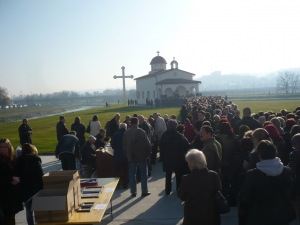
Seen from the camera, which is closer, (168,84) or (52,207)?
(52,207)

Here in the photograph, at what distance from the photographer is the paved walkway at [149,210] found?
6.40 m

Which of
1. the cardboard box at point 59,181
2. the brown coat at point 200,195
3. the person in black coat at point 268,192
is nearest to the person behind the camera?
the person in black coat at point 268,192

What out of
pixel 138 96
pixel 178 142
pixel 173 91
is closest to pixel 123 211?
pixel 178 142

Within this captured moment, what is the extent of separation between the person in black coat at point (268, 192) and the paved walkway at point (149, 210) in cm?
214

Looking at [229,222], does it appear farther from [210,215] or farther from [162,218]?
[210,215]

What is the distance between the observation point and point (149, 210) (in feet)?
23.1

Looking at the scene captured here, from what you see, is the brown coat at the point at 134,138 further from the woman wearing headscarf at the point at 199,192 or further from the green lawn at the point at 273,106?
the green lawn at the point at 273,106

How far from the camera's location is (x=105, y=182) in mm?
6508

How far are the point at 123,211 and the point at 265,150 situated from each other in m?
3.83

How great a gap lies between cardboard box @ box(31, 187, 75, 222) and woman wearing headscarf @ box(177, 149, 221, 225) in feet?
4.96

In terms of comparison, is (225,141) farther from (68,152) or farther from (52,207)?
(52,207)

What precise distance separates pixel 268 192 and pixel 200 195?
0.82m

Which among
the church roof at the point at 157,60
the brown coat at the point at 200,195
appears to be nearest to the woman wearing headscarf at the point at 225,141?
the brown coat at the point at 200,195

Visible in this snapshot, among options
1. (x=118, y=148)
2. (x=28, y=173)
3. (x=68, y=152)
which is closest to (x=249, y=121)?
(x=118, y=148)
